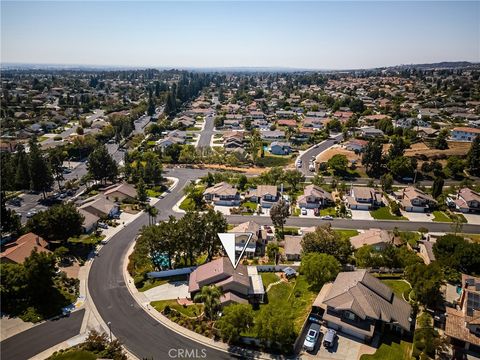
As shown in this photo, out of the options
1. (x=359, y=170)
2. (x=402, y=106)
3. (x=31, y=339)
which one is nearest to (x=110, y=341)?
(x=31, y=339)

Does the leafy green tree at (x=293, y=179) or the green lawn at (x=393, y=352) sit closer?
the green lawn at (x=393, y=352)

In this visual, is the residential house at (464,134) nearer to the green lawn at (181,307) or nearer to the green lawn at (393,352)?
the green lawn at (393,352)

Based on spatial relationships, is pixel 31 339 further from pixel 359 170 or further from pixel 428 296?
pixel 359 170

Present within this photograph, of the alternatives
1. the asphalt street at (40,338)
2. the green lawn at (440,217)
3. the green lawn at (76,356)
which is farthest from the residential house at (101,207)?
the green lawn at (440,217)

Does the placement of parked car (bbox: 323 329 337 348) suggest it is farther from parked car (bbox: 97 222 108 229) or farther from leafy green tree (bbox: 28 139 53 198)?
leafy green tree (bbox: 28 139 53 198)

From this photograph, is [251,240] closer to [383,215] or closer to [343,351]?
→ [343,351]
